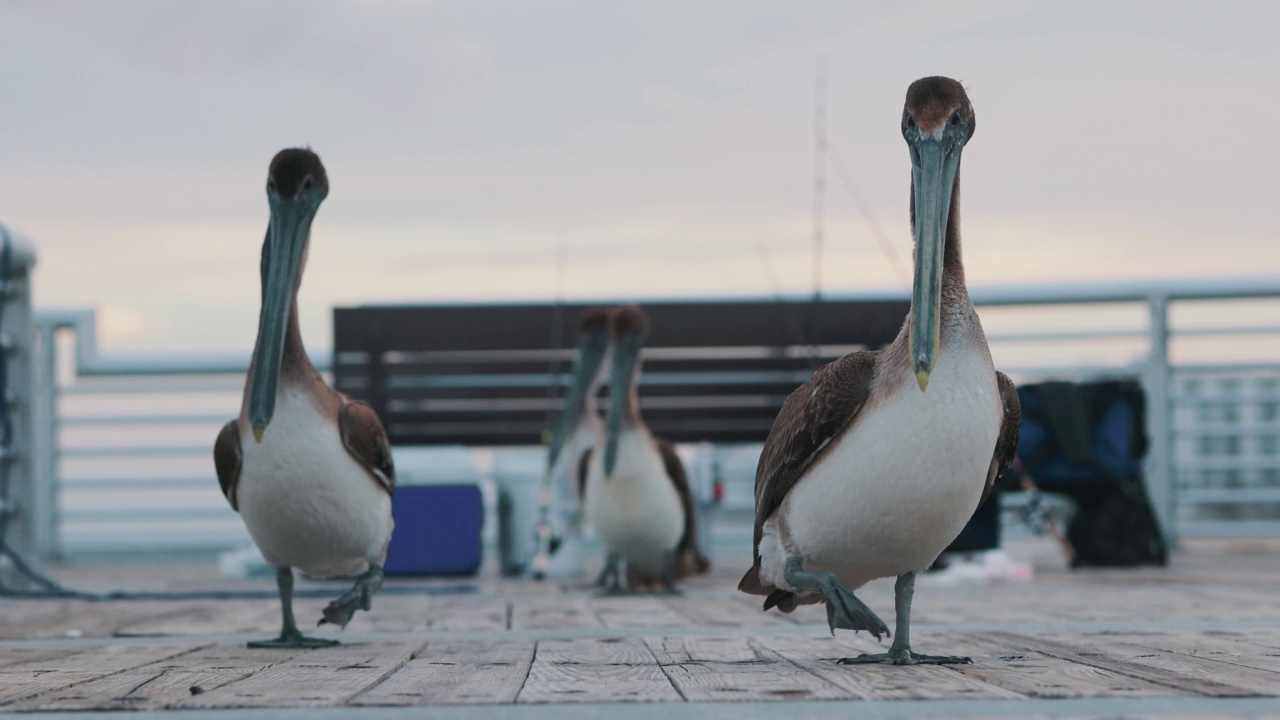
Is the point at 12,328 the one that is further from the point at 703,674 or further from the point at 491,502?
the point at 703,674

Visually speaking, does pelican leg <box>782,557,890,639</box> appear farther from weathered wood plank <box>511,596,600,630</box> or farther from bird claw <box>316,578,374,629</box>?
weathered wood plank <box>511,596,600,630</box>

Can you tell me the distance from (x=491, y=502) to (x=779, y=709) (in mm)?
7076

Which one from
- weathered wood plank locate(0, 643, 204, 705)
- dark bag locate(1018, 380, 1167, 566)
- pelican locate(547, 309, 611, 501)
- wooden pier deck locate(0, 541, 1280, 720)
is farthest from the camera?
pelican locate(547, 309, 611, 501)

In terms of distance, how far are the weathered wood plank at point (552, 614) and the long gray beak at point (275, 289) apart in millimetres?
1393

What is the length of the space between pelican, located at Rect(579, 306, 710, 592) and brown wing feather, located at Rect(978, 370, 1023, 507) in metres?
3.51

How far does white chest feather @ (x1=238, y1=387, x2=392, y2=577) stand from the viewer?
464 centimetres

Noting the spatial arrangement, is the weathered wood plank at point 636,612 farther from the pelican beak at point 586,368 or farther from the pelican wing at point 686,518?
the pelican beak at point 586,368

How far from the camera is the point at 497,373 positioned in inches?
430

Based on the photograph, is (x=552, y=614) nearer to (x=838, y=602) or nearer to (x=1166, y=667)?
(x=838, y=602)

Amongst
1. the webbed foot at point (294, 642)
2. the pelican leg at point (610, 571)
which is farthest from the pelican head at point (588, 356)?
the webbed foot at point (294, 642)

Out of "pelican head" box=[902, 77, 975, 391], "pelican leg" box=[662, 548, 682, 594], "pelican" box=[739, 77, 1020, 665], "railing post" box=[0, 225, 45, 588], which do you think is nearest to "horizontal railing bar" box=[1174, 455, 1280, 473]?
"pelican leg" box=[662, 548, 682, 594]

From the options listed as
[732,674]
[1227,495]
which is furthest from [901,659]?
[1227,495]

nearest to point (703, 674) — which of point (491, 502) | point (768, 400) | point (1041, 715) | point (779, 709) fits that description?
point (779, 709)

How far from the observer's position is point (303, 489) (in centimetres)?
467
